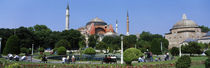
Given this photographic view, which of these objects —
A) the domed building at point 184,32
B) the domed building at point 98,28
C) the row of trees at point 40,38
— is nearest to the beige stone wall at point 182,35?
the domed building at point 184,32

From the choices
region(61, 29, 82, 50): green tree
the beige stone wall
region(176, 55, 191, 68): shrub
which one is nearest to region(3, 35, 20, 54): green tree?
region(176, 55, 191, 68): shrub

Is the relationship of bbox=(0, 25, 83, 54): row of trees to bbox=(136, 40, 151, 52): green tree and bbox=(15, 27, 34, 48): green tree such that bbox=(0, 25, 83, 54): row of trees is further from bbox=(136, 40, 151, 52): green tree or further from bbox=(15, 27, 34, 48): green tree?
bbox=(136, 40, 151, 52): green tree

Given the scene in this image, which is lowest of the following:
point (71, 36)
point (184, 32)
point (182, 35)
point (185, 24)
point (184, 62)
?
point (184, 62)

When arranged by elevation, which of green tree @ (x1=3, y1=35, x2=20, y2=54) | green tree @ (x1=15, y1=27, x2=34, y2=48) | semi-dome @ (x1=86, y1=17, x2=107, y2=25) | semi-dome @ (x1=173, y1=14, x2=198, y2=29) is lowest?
green tree @ (x1=3, y1=35, x2=20, y2=54)

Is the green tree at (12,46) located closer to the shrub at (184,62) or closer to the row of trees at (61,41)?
the row of trees at (61,41)

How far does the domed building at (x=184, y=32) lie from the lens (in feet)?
219

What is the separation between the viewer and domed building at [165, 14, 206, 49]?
66.8 m

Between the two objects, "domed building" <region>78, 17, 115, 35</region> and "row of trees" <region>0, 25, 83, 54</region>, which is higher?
"domed building" <region>78, 17, 115, 35</region>

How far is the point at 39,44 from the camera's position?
180 feet

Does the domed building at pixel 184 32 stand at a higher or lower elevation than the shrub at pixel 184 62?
higher

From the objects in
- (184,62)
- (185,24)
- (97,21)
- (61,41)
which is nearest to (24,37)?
(61,41)

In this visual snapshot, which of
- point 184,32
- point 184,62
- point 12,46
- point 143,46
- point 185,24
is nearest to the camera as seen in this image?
point 184,62

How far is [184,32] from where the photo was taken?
66.8m

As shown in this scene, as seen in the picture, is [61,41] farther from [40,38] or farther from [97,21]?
[97,21]
